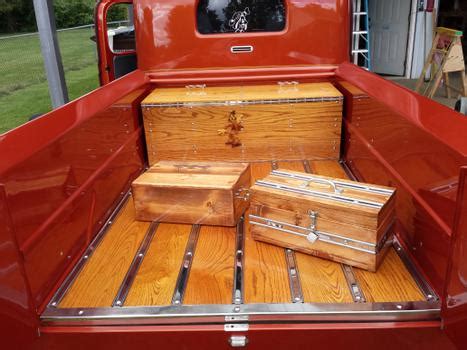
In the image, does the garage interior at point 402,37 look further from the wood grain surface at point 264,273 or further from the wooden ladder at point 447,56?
the wood grain surface at point 264,273

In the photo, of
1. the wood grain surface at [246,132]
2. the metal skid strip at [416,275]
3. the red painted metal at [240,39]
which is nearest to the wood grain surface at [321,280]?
the metal skid strip at [416,275]

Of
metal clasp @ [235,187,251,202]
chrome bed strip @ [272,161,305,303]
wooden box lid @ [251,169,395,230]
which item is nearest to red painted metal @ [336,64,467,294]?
wooden box lid @ [251,169,395,230]

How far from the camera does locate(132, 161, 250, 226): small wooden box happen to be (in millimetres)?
1973

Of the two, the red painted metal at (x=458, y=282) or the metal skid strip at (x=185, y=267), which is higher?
the red painted metal at (x=458, y=282)

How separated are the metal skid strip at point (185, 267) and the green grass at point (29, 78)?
21.0ft

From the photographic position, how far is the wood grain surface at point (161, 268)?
150cm

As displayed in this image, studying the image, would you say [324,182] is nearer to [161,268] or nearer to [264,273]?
[264,273]

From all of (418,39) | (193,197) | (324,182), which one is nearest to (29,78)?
(418,39)

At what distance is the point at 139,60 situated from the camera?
3.04 meters

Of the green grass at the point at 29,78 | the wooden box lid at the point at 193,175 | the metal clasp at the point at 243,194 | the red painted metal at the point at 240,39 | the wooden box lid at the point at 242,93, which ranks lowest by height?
the green grass at the point at 29,78

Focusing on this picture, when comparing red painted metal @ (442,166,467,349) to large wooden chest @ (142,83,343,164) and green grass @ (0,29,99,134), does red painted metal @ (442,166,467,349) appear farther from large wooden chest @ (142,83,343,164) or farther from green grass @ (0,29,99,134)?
green grass @ (0,29,99,134)

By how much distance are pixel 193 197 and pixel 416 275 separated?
97 centimetres

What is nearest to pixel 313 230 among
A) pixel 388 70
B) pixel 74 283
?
pixel 74 283

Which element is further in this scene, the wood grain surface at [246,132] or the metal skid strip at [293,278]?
the wood grain surface at [246,132]
